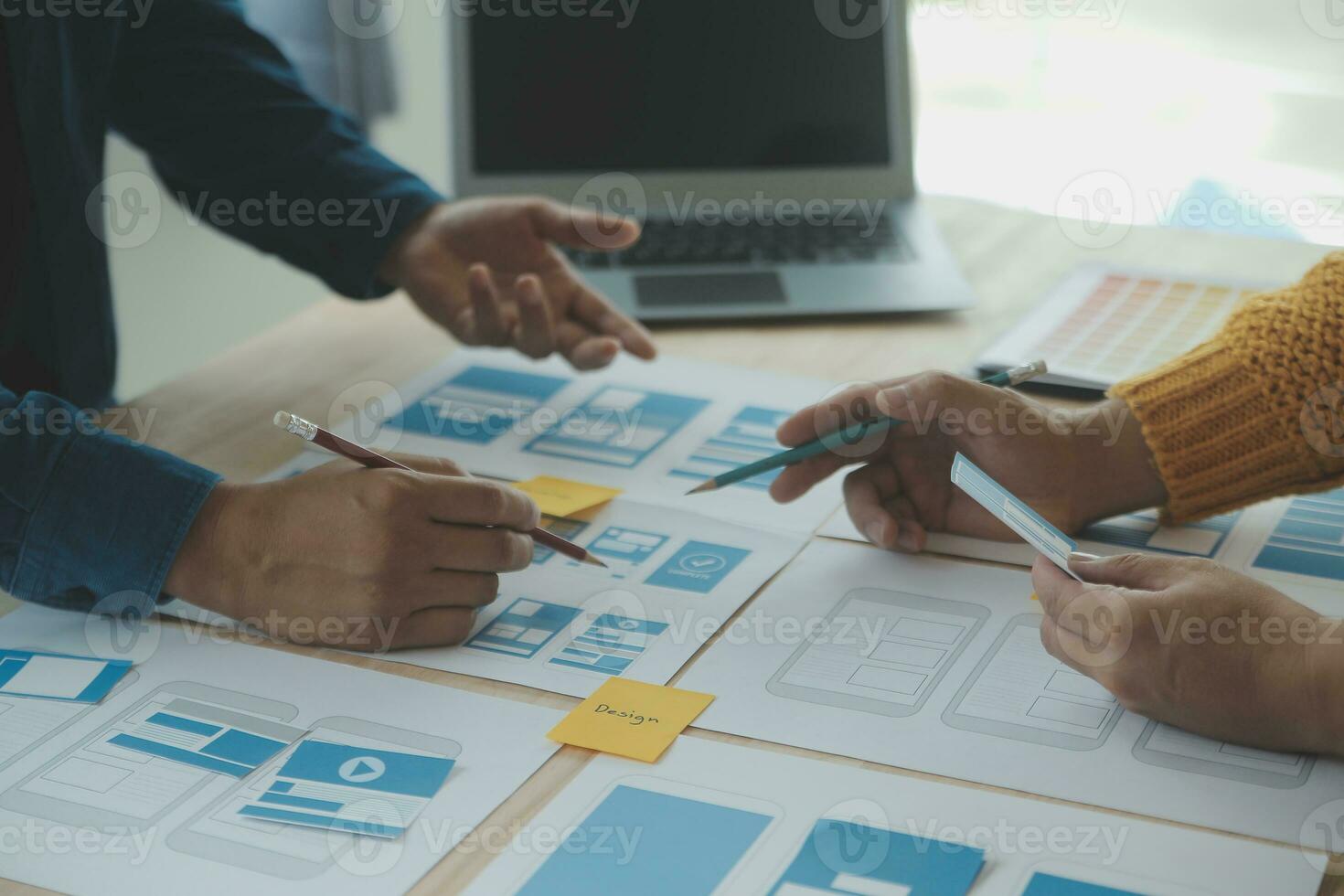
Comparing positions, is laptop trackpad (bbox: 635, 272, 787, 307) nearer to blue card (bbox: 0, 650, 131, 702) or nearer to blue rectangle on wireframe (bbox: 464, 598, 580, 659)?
blue rectangle on wireframe (bbox: 464, 598, 580, 659)

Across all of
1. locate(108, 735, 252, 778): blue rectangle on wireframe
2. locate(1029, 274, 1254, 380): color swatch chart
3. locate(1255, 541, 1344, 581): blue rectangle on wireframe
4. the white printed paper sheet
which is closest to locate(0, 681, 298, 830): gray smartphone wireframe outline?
locate(108, 735, 252, 778): blue rectangle on wireframe

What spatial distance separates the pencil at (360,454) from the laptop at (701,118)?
631mm

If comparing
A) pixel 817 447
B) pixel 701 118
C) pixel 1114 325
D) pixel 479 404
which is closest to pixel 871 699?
pixel 817 447

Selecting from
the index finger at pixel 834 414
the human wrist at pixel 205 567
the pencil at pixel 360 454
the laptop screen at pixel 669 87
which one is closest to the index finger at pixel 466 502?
the pencil at pixel 360 454

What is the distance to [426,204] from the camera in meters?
1.34

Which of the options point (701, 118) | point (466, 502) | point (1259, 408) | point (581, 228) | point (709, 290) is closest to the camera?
point (466, 502)

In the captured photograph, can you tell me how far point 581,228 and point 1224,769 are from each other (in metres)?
0.81

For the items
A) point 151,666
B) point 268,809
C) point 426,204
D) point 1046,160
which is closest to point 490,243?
point 426,204

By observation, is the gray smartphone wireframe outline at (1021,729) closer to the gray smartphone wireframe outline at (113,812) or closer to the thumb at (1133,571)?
the thumb at (1133,571)

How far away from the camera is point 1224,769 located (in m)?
0.71

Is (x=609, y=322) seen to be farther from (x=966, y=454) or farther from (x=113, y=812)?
(x=113, y=812)

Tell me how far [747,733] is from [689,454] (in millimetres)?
408

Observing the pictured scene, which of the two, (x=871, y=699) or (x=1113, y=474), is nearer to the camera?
(x=871, y=699)

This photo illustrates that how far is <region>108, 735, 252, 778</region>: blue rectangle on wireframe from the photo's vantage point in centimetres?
72
